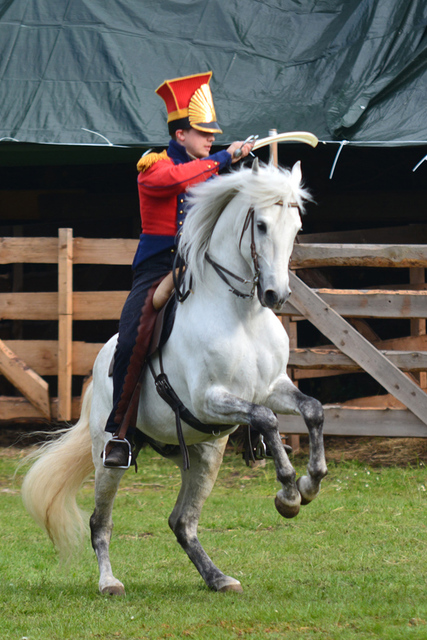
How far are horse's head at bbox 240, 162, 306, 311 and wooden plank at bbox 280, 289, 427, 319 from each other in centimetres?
410

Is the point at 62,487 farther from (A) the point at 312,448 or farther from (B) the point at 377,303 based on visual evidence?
(B) the point at 377,303

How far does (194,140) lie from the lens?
5.13 m

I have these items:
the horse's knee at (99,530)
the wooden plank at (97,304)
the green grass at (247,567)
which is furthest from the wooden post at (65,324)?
the horse's knee at (99,530)

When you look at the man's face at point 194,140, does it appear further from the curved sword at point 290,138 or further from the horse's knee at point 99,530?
the horse's knee at point 99,530

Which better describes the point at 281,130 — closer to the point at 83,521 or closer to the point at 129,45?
the point at 129,45

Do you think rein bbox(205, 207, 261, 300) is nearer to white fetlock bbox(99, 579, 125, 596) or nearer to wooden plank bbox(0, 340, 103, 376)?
white fetlock bbox(99, 579, 125, 596)

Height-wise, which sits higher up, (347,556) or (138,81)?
(138,81)

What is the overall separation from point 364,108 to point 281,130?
0.98m

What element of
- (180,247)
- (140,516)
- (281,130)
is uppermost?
(281,130)

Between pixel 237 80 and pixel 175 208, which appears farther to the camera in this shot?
pixel 237 80

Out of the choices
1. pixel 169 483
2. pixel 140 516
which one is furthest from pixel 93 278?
pixel 140 516

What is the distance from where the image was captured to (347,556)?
19.5ft

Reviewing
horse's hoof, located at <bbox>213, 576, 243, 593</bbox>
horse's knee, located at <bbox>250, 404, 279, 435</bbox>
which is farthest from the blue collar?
horse's hoof, located at <bbox>213, 576, 243, 593</bbox>

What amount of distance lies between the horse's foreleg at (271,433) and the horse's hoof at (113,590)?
131 centimetres
